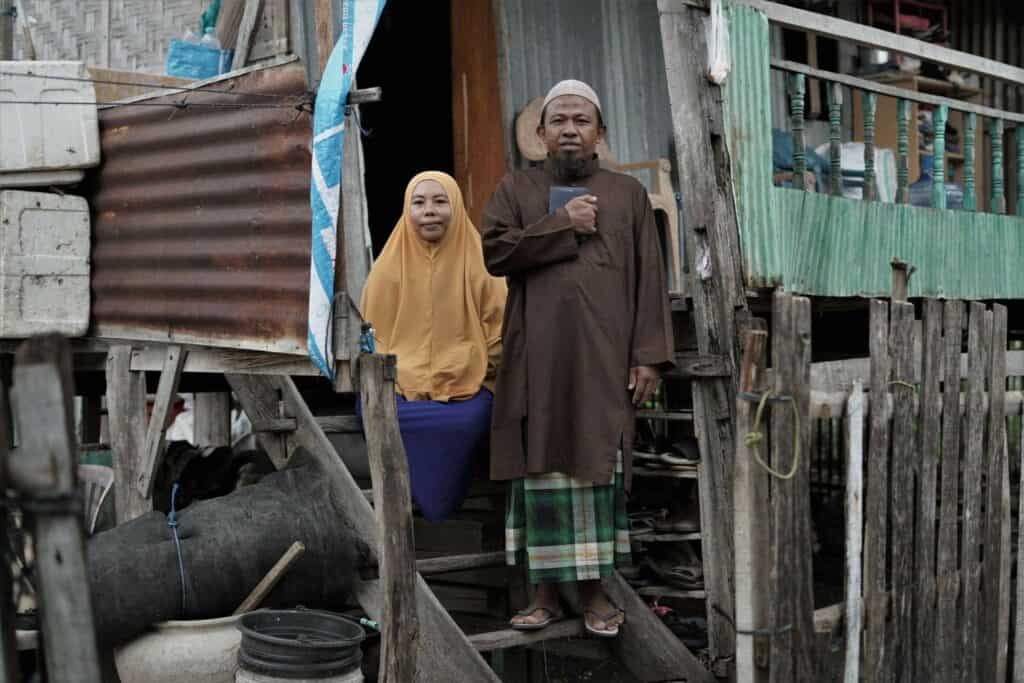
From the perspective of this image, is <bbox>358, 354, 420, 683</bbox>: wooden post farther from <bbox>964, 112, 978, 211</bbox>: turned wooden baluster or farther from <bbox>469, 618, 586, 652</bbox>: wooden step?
<bbox>964, 112, 978, 211</bbox>: turned wooden baluster

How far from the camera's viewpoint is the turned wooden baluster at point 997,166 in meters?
6.90

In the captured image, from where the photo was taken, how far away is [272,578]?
5301mm

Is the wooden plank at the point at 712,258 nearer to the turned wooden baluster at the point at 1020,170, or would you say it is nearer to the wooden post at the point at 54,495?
the turned wooden baluster at the point at 1020,170

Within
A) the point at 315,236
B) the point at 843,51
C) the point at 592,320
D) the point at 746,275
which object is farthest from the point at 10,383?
the point at 843,51

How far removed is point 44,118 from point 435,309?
189 cm

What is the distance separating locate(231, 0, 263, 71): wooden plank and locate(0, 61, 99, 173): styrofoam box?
0.66 meters

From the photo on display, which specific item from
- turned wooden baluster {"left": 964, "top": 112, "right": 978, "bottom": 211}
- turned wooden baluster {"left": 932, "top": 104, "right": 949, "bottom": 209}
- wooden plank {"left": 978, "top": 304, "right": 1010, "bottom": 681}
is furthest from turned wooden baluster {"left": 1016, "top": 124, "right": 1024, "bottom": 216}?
wooden plank {"left": 978, "top": 304, "right": 1010, "bottom": 681}

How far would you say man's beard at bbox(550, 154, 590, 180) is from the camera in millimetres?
5477

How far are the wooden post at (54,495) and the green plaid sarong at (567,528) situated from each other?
2726 millimetres

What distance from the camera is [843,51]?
9.73 metres

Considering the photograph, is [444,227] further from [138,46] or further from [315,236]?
[138,46]

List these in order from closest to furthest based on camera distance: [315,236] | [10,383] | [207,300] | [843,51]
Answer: [315,236]
[207,300]
[10,383]
[843,51]

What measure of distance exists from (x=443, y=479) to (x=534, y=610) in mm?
666

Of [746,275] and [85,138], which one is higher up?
[85,138]
